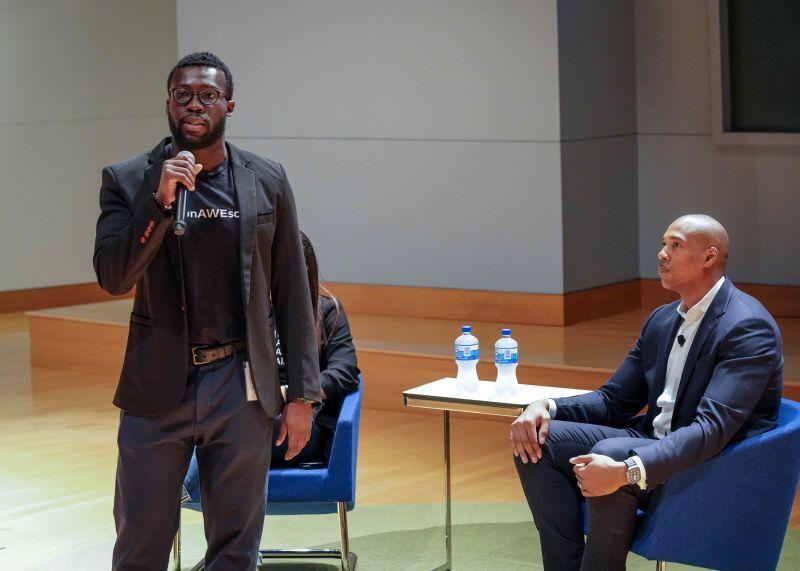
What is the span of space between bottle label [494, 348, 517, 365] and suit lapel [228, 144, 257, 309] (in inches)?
57.7

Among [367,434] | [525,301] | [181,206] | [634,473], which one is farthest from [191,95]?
[525,301]

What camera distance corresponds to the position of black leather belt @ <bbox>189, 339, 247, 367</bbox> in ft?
9.77

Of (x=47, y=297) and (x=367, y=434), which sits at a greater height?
(x=47, y=297)

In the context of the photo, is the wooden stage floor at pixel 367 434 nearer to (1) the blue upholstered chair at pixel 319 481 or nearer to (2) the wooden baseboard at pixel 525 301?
(2) the wooden baseboard at pixel 525 301

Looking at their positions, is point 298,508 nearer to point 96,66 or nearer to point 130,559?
point 130,559

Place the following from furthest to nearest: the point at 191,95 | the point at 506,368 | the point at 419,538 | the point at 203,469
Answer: the point at 419,538 → the point at 506,368 → the point at 203,469 → the point at 191,95

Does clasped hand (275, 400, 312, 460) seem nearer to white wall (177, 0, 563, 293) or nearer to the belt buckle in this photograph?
the belt buckle

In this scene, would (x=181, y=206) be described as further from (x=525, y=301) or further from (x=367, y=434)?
(x=525, y=301)

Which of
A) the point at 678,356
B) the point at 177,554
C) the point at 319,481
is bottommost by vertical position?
the point at 177,554

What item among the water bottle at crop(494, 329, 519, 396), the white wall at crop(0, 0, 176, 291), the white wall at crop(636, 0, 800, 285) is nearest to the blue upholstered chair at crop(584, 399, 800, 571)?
the water bottle at crop(494, 329, 519, 396)

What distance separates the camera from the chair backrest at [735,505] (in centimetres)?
342

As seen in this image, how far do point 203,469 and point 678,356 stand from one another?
141 cm

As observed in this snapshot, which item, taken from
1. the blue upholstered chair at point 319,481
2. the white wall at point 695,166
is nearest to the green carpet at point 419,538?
the blue upholstered chair at point 319,481

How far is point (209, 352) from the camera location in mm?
2982
